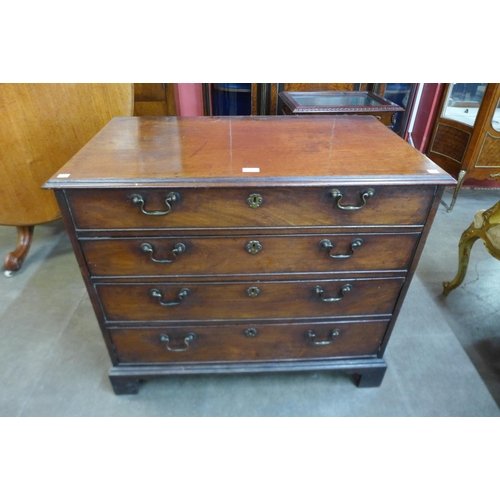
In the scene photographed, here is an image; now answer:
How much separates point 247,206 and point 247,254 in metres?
0.17

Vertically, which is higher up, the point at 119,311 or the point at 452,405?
the point at 119,311

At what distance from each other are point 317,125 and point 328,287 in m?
0.63

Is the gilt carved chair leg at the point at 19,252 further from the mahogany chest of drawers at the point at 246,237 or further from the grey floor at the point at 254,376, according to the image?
the mahogany chest of drawers at the point at 246,237

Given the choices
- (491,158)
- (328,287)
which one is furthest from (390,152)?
(491,158)

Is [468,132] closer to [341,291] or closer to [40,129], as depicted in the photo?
[341,291]

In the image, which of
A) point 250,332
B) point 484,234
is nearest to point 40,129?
point 250,332

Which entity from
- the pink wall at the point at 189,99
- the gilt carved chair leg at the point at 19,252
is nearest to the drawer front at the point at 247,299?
the gilt carved chair leg at the point at 19,252

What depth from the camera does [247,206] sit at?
1042mm

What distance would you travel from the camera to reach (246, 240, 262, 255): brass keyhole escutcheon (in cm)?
112

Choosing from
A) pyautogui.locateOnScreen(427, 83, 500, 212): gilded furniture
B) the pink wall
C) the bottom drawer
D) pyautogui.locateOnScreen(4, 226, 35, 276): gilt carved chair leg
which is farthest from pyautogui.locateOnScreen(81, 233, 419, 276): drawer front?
the pink wall

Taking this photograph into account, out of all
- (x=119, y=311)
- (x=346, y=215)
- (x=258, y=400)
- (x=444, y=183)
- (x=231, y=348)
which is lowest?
(x=258, y=400)

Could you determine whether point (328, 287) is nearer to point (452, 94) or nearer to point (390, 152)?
point (390, 152)

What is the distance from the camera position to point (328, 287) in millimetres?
1241

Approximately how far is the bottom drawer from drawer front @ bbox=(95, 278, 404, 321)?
0.06 metres
